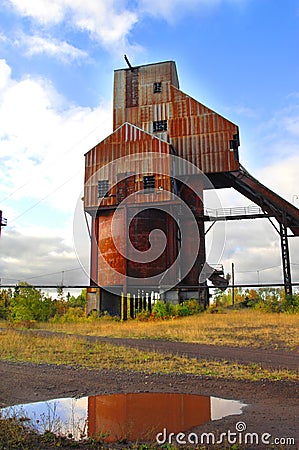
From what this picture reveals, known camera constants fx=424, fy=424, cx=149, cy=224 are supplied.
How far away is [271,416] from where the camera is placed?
7738 millimetres

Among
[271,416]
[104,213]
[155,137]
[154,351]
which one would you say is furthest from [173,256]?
[271,416]

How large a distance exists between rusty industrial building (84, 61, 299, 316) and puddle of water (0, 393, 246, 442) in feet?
82.0

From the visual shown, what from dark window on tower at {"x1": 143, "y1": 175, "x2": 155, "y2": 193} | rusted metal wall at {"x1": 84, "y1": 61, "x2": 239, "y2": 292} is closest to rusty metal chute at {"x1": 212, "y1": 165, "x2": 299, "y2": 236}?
rusted metal wall at {"x1": 84, "y1": 61, "x2": 239, "y2": 292}

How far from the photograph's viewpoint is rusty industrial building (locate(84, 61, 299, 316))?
114 feet

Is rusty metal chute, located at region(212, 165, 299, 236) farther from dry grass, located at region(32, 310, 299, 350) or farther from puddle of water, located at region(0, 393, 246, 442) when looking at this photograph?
puddle of water, located at region(0, 393, 246, 442)

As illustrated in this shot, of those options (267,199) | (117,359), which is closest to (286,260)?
(267,199)

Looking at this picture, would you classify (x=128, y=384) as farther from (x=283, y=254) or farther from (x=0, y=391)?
(x=283, y=254)

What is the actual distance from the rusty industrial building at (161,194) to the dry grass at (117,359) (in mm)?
16127

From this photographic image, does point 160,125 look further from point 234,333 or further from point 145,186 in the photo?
point 234,333

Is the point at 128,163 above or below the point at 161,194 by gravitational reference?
above

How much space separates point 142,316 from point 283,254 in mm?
12828

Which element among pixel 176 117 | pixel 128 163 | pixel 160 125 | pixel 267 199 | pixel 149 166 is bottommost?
pixel 267 199

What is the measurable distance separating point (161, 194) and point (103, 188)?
5340 mm

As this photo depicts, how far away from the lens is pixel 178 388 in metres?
10.2
